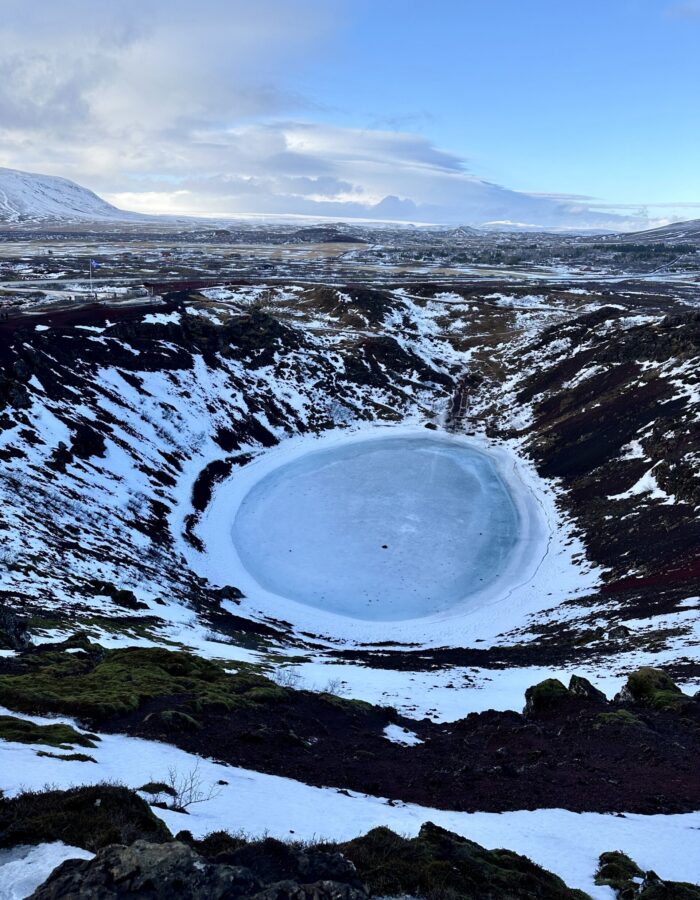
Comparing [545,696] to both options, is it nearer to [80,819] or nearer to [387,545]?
[80,819]

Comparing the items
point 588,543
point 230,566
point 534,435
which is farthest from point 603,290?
point 230,566

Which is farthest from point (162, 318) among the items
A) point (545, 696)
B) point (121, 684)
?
point (545, 696)

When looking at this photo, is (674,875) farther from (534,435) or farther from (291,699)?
(534,435)

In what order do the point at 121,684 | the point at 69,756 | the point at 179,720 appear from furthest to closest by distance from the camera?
the point at 121,684 → the point at 179,720 → the point at 69,756

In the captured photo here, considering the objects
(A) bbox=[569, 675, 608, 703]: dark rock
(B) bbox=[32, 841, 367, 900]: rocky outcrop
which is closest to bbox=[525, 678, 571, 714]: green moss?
(A) bbox=[569, 675, 608, 703]: dark rock

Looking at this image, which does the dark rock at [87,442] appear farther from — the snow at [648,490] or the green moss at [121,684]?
the snow at [648,490]

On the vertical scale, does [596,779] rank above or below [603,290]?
below

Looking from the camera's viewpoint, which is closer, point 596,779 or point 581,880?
point 581,880
